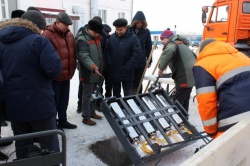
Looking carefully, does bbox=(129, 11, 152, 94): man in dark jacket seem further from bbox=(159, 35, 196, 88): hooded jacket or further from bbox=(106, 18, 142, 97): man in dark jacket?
bbox=(159, 35, 196, 88): hooded jacket

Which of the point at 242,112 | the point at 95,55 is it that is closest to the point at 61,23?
the point at 95,55

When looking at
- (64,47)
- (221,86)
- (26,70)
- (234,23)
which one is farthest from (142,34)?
(234,23)

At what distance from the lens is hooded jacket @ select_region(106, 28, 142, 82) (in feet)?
14.3

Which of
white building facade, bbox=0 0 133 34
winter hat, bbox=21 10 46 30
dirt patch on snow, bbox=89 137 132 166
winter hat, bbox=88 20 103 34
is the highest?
white building facade, bbox=0 0 133 34

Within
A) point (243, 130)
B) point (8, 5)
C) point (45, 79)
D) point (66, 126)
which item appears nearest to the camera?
point (243, 130)

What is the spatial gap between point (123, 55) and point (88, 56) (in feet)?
2.32

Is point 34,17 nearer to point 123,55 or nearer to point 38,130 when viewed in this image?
point 38,130

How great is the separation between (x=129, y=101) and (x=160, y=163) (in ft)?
2.79

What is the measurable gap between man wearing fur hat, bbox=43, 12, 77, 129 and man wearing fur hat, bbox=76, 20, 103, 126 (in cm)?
15

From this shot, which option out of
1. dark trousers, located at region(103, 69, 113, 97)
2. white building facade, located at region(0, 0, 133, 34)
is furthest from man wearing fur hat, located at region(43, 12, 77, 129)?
white building facade, located at region(0, 0, 133, 34)

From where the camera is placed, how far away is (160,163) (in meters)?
3.08

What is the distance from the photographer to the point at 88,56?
391 cm

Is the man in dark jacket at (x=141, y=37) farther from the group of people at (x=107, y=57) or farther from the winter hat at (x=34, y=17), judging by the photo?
the winter hat at (x=34, y=17)

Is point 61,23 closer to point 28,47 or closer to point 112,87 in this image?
point 28,47
